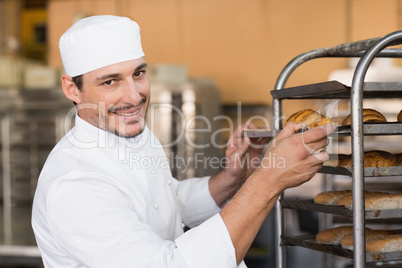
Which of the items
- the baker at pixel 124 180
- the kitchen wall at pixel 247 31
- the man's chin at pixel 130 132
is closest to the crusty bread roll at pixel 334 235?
the baker at pixel 124 180

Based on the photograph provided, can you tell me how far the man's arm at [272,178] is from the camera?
1.19 m

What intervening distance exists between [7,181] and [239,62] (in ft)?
10.8

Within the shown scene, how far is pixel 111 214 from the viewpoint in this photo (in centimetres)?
129

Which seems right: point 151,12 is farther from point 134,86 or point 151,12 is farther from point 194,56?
point 134,86

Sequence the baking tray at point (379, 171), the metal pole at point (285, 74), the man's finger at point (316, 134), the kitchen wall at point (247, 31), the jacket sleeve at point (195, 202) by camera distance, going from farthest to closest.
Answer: the kitchen wall at point (247, 31) < the jacket sleeve at point (195, 202) < the metal pole at point (285, 74) < the baking tray at point (379, 171) < the man's finger at point (316, 134)

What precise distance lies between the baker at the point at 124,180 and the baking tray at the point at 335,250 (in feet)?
0.66

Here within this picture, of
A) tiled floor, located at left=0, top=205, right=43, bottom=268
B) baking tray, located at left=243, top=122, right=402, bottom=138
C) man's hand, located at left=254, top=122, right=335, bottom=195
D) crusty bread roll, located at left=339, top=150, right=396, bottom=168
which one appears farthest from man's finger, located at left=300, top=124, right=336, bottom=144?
tiled floor, located at left=0, top=205, right=43, bottom=268

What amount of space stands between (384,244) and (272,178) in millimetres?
374

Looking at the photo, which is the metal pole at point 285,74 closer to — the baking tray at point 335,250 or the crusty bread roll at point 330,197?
the baking tray at point 335,250

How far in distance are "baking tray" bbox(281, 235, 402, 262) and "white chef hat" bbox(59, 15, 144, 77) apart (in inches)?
28.6

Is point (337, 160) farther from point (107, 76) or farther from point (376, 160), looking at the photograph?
point (107, 76)

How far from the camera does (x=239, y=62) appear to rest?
22.4 ft

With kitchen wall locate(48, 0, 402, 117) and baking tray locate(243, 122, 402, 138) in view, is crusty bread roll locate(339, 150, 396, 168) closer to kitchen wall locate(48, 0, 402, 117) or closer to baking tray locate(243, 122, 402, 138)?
baking tray locate(243, 122, 402, 138)

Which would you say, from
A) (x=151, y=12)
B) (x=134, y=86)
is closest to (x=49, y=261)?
(x=134, y=86)
